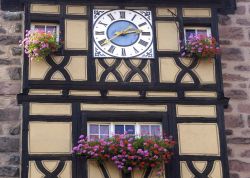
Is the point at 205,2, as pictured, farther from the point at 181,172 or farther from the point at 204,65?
the point at 181,172

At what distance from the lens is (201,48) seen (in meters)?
12.1

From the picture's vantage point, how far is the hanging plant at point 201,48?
12148 mm

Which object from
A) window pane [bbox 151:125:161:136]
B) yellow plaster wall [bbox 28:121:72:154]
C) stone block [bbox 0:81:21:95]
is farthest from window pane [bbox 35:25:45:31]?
window pane [bbox 151:125:161:136]

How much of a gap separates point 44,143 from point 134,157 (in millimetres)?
1357

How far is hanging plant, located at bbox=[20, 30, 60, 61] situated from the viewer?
11844 millimetres

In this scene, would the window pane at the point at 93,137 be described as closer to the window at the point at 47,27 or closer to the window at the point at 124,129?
the window at the point at 124,129

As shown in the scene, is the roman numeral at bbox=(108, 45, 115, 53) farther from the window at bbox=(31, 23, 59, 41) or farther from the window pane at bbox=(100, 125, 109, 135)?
the window pane at bbox=(100, 125, 109, 135)

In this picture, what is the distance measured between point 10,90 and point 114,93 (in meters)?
1.72

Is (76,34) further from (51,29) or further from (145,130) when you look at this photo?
(145,130)

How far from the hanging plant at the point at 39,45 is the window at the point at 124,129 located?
1.32 m

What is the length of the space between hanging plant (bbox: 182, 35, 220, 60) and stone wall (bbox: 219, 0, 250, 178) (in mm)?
709

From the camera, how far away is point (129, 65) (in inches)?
476

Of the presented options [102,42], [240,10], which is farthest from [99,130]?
[240,10]

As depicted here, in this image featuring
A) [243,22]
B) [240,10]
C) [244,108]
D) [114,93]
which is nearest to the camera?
[114,93]
